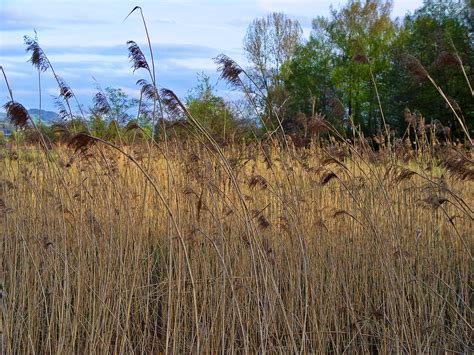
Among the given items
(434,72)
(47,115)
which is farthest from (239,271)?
(434,72)

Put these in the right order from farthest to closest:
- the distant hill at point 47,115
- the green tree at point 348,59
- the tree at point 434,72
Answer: the green tree at point 348,59
the tree at point 434,72
the distant hill at point 47,115

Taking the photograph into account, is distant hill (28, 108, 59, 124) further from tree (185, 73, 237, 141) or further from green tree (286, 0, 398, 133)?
green tree (286, 0, 398, 133)

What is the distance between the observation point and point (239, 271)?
3666 mm

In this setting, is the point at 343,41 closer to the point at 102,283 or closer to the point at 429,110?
the point at 429,110

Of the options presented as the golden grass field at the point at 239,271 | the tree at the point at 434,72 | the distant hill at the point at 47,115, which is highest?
the tree at the point at 434,72

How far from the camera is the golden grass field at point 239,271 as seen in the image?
2912 millimetres

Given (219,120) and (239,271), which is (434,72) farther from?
(239,271)

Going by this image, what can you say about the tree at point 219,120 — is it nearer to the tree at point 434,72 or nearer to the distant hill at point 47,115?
the distant hill at point 47,115

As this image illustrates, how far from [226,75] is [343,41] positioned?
121 ft

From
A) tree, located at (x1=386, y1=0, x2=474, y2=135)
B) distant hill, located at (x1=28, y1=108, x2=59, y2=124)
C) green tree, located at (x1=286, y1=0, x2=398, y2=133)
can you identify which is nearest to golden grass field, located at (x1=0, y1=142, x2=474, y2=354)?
distant hill, located at (x1=28, y1=108, x2=59, y2=124)

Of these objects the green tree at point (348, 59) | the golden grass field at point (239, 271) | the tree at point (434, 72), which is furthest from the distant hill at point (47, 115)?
the green tree at point (348, 59)

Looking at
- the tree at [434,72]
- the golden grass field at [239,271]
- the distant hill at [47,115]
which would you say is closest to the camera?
the golden grass field at [239,271]

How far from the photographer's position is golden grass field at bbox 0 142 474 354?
291 centimetres

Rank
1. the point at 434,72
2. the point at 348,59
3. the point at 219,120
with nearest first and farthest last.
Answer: the point at 219,120
the point at 434,72
the point at 348,59
